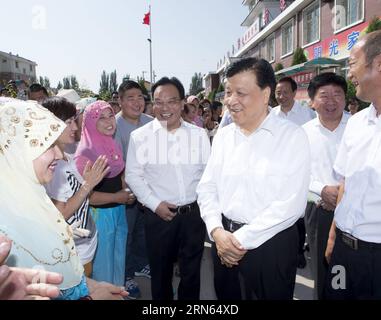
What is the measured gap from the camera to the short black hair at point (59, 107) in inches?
84.4

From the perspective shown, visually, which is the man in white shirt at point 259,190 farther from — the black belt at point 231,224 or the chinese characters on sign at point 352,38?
the chinese characters on sign at point 352,38

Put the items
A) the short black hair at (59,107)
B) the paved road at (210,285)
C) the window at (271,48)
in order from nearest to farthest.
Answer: the short black hair at (59,107)
the paved road at (210,285)
the window at (271,48)

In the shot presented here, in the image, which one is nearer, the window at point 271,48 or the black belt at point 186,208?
the black belt at point 186,208

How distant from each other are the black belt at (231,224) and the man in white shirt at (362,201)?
0.58 m

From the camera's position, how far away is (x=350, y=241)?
1.77 metres

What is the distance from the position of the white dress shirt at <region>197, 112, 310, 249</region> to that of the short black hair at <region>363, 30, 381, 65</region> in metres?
0.50

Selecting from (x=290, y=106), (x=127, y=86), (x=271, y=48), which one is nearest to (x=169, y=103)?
(x=127, y=86)

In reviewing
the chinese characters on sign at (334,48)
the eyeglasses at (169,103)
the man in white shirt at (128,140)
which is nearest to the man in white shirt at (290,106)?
the man in white shirt at (128,140)

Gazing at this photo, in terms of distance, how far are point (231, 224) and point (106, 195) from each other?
1049 mm

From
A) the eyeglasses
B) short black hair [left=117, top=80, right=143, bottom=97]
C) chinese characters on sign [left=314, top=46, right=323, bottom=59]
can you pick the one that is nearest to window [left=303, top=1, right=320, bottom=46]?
chinese characters on sign [left=314, top=46, right=323, bottom=59]

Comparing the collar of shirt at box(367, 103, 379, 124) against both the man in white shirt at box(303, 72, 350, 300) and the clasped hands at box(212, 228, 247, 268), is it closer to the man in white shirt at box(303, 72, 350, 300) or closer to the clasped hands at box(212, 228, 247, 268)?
the man in white shirt at box(303, 72, 350, 300)

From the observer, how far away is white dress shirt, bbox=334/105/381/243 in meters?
1.69

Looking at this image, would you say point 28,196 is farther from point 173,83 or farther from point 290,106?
point 290,106
